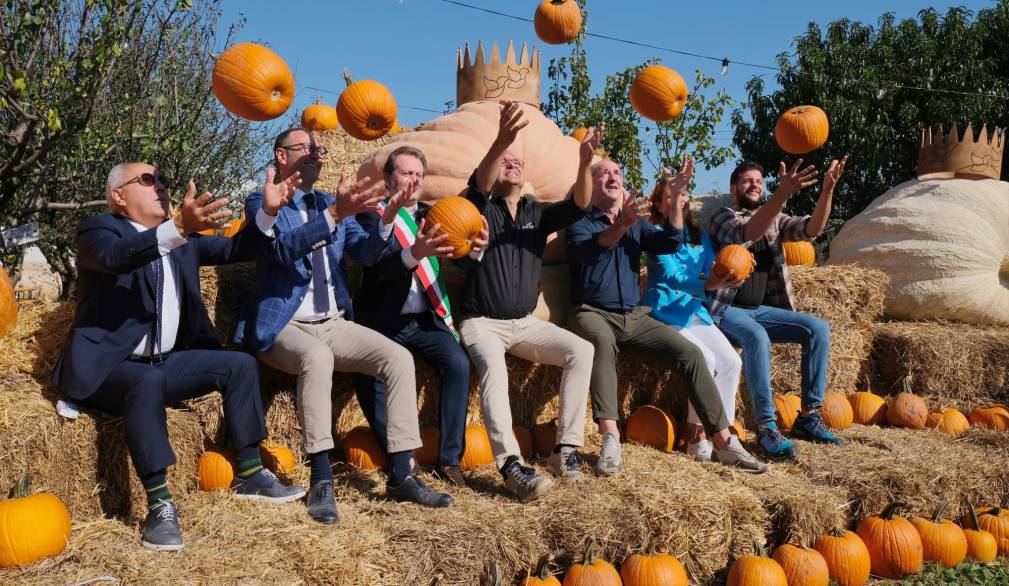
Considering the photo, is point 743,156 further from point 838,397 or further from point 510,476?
point 510,476

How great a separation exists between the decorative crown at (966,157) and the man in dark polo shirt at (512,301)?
5.49m

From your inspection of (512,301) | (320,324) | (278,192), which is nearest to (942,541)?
(512,301)

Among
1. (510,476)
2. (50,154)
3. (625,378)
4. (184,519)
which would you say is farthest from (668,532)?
(50,154)

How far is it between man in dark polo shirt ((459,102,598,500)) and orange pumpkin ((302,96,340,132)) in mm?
4049

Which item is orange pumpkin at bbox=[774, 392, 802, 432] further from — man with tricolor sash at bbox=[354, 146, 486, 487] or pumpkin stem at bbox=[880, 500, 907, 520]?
man with tricolor sash at bbox=[354, 146, 486, 487]

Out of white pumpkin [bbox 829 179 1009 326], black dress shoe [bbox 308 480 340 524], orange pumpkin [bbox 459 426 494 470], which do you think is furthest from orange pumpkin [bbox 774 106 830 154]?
black dress shoe [bbox 308 480 340 524]

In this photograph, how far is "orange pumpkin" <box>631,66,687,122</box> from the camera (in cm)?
536

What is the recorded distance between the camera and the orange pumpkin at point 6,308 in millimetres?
3705

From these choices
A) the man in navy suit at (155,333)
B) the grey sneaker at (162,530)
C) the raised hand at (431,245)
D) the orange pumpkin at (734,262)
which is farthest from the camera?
the orange pumpkin at (734,262)

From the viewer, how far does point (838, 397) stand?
575 cm

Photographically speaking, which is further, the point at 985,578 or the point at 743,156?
the point at 743,156

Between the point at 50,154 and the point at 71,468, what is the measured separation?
14.3ft

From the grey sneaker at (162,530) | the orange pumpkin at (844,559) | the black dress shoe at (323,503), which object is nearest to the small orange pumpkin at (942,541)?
the orange pumpkin at (844,559)

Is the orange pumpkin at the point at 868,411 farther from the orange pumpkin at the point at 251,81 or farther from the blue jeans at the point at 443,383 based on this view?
the orange pumpkin at the point at 251,81
